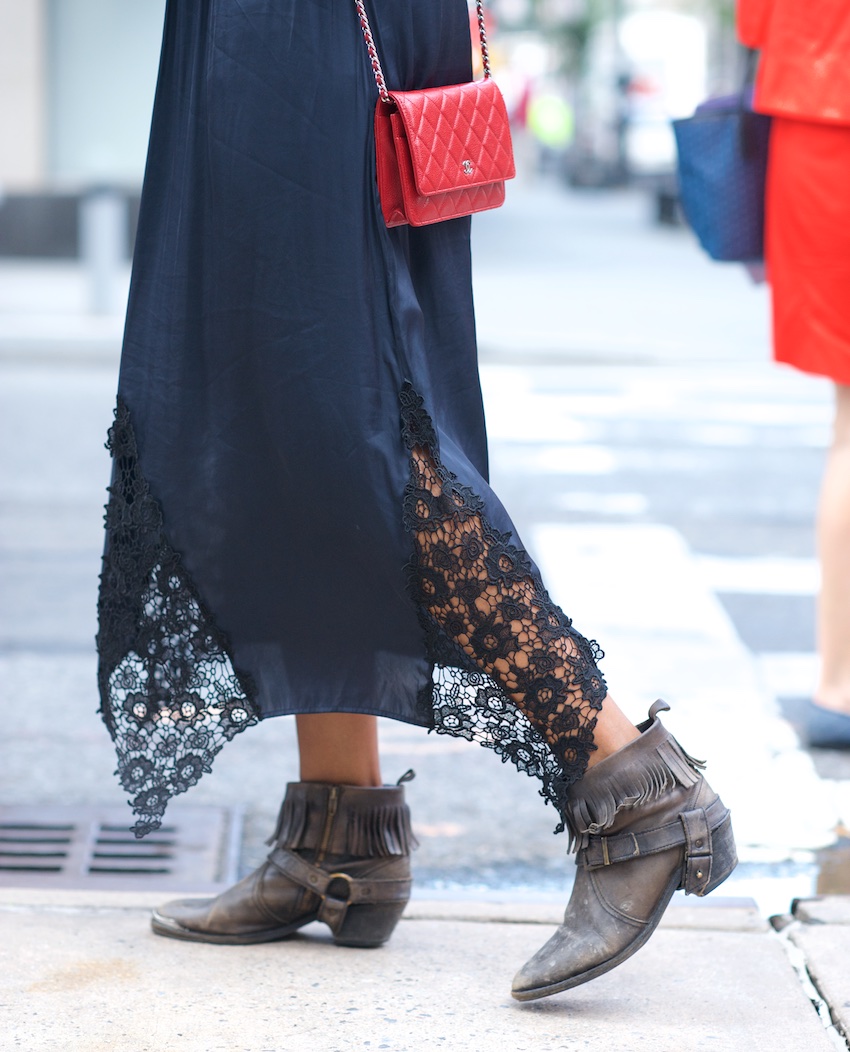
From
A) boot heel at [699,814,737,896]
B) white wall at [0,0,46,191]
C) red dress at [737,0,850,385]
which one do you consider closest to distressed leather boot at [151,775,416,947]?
boot heel at [699,814,737,896]

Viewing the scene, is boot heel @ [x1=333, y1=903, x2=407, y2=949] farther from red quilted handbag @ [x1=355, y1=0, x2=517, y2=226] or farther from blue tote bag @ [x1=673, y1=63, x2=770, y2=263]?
blue tote bag @ [x1=673, y1=63, x2=770, y2=263]

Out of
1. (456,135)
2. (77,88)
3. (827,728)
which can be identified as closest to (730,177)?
(827,728)

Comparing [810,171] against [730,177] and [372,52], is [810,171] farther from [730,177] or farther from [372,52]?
[372,52]

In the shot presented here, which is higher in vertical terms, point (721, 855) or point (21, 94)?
point (21, 94)

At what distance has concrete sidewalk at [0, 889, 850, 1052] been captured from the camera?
6.52 feet

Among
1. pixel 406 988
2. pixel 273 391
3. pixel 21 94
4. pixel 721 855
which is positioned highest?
pixel 21 94

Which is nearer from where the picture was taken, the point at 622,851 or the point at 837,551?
the point at 622,851

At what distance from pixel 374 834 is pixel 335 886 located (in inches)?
3.7

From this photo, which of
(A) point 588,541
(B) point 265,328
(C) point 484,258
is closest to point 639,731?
(B) point 265,328

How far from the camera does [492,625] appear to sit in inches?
77.7

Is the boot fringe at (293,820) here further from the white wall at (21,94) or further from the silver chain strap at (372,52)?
the white wall at (21,94)

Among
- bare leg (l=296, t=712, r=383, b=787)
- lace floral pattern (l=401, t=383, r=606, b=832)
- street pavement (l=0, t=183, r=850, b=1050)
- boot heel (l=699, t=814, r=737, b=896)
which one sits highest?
lace floral pattern (l=401, t=383, r=606, b=832)

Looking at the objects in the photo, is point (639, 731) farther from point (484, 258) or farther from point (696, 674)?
point (484, 258)

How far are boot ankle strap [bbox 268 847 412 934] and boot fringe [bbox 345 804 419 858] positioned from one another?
0.04 meters
